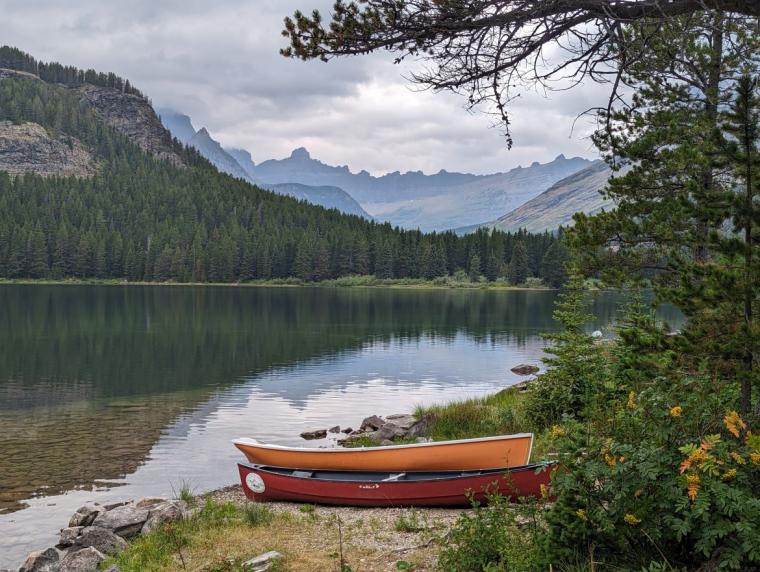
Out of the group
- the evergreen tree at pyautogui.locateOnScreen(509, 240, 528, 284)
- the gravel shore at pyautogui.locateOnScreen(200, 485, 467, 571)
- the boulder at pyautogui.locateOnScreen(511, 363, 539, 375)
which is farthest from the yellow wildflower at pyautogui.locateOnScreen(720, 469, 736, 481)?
the evergreen tree at pyautogui.locateOnScreen(509, 240, 528, 284)

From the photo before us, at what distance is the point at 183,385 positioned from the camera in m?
41.3

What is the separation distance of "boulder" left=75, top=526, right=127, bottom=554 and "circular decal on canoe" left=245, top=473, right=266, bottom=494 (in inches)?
142

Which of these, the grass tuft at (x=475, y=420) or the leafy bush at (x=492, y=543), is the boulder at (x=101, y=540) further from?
the grass tuft at (x=475, y=420)

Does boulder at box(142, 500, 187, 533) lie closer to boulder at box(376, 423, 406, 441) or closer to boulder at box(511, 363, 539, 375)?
boulder at box(376, 423, 406, 441)

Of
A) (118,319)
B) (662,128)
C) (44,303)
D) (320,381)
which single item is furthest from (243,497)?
(44,303)

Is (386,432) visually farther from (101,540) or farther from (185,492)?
(101,540)

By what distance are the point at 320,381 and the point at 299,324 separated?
36253 millimetres

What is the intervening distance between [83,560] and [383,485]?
661cm

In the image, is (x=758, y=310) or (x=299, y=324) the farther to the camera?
(x=299, y=324)

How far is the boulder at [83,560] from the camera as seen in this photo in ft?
44.0

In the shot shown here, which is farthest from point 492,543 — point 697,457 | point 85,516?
point 85,516

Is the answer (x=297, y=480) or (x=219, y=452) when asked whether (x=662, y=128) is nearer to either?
(x=297, y=480)

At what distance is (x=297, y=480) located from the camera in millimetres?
16812

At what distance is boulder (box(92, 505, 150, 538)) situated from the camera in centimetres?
1556
